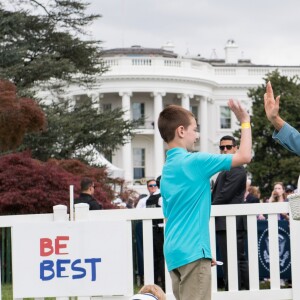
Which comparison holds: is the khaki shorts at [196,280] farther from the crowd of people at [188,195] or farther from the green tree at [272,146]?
the green tree at [272,146]

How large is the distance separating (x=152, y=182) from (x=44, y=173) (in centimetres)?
166

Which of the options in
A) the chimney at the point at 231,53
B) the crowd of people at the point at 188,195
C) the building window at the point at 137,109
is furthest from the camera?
the chimney at the point at 231,53

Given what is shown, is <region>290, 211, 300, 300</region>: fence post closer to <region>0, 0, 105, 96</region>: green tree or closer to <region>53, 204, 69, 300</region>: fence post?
<region>53, 204, 69, 300</region>: fence post

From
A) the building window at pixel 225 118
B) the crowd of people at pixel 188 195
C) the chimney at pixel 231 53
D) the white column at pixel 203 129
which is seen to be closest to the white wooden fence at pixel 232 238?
the crowd of people at pixel 188 195

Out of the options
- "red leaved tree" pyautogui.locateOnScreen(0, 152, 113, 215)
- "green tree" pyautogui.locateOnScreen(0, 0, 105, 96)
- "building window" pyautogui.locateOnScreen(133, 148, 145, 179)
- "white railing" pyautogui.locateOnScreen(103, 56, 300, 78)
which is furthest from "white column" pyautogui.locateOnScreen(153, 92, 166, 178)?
"red leaved tree" pyautogui.locateOnScreen(0, 152, 113, 215)

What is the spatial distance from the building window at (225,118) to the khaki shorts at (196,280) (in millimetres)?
93280

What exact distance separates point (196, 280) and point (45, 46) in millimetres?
28694

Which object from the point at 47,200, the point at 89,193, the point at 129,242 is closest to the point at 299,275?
the point at 129,242

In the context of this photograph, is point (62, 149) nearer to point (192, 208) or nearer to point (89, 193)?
point (89, 193)

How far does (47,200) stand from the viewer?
52.4 feet

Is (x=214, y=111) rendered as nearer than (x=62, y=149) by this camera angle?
No

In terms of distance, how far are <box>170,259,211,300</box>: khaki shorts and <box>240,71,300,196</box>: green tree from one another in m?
51.1

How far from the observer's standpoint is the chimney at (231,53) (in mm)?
110387

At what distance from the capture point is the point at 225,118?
101500 mm
